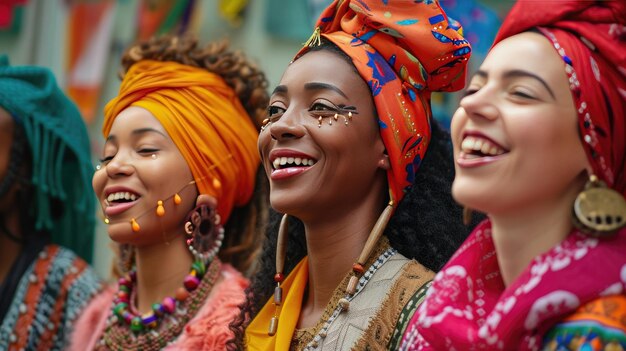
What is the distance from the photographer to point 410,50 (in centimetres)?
302

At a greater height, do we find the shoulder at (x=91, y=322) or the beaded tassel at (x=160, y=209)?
the beaded tassel at (x=160, y=209)

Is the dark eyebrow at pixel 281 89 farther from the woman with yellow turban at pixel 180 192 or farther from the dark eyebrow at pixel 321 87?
the woman with yellow turban at pixel 180 192

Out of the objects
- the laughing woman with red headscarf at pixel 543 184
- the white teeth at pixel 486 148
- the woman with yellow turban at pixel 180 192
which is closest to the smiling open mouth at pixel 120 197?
the woman with yellow turban at pixel 180 192

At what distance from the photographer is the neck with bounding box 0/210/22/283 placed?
4.34 m

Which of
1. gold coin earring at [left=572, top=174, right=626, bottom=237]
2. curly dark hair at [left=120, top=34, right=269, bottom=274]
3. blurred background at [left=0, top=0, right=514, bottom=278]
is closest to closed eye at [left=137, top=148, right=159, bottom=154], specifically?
curly dark hair at [left=120, top=34, right=269, bottom=274]

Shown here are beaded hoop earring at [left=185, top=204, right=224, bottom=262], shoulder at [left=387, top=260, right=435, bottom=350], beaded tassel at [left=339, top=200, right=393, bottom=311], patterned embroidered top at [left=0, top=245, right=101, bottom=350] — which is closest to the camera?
shoulder at [left=387, top=260, right=435, bottom=350]

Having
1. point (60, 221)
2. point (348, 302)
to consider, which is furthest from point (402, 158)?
point (60, 221)

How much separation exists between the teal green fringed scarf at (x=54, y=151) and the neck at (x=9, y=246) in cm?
9

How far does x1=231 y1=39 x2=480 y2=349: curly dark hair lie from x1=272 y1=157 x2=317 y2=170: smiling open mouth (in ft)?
1.10

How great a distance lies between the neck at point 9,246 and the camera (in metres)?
4.34

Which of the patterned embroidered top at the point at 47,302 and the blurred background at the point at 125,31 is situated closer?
the patterned embroidered top at the point at 47,302

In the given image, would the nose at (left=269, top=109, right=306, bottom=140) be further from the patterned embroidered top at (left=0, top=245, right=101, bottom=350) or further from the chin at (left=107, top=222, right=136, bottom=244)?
the patterned embroidered top at (left=0, top=245, right=101, bottom=350)

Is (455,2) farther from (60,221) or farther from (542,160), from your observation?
(542,160)

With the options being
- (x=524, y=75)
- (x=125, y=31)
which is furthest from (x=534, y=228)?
(x=125, y=31)
